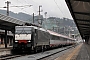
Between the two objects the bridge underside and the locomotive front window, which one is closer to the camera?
the bridge underside

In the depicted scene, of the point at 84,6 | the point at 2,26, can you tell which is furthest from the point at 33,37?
the point at 2,26

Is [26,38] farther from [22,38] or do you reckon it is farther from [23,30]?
[23,30]

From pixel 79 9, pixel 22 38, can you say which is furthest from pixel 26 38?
pixel 79 9

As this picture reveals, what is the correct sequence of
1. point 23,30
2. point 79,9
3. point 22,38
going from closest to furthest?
1. point 79,9
2. point 22,38
3. point 23,30

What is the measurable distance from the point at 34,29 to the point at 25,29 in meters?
1.13

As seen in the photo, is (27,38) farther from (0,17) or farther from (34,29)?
(0,17)

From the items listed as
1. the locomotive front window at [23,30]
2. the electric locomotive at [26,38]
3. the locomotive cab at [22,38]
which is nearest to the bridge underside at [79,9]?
the electric locomotive at [26,38]

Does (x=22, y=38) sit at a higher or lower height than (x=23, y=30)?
lower

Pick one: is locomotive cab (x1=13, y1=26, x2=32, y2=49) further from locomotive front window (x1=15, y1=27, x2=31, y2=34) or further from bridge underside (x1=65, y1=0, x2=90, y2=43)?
bridge underside (x1=65, y1=0, x2=90, y2=43)

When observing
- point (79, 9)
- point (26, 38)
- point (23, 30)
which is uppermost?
point (79, 9)

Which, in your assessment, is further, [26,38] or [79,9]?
[26,38]

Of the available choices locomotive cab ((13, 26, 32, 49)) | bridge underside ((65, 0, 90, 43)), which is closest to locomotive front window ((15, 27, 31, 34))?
locomotive cab ((13, 26, 32, 49))

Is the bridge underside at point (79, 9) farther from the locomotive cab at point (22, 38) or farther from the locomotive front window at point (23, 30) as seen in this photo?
the locomotive cab at point (22, 38)

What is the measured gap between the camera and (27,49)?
28125 millimetres
